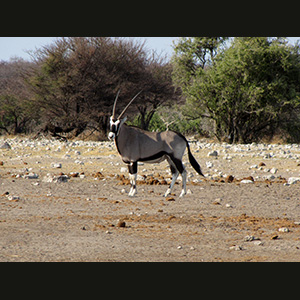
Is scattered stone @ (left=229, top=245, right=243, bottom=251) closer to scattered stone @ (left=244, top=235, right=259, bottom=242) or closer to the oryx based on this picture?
scattered stone @ (left=244, top=235, right=259, bottom=242)

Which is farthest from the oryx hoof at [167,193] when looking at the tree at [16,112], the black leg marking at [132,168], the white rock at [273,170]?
the tree at [16,112]

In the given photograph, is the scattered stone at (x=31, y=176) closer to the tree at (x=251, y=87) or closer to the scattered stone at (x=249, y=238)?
the scattered stone at (x=249, y=238)

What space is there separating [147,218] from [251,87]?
64.4ft

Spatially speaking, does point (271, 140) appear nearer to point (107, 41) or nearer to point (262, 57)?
point (262, 57)

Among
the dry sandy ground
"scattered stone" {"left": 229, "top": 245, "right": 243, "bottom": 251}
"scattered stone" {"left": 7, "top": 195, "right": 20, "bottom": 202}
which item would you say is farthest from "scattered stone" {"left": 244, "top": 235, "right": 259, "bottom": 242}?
"scattered stone" {"left": 7, "top": 195, "right": 20, "bottom": 202}

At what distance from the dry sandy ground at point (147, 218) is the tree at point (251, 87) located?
45.0 ft

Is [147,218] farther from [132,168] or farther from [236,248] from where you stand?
[236,248]

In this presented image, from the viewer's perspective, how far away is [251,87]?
2653 centimetres

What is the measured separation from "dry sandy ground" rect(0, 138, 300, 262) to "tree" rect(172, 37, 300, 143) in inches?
540

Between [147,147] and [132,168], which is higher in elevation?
[147,147]

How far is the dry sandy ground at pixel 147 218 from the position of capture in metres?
6.04

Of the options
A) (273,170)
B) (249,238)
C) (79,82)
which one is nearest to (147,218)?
(249,238)

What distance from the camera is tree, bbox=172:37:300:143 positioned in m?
26.7

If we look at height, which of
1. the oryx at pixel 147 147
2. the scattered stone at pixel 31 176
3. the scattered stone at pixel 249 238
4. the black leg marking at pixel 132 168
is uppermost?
the oryx at pixel 147 147
